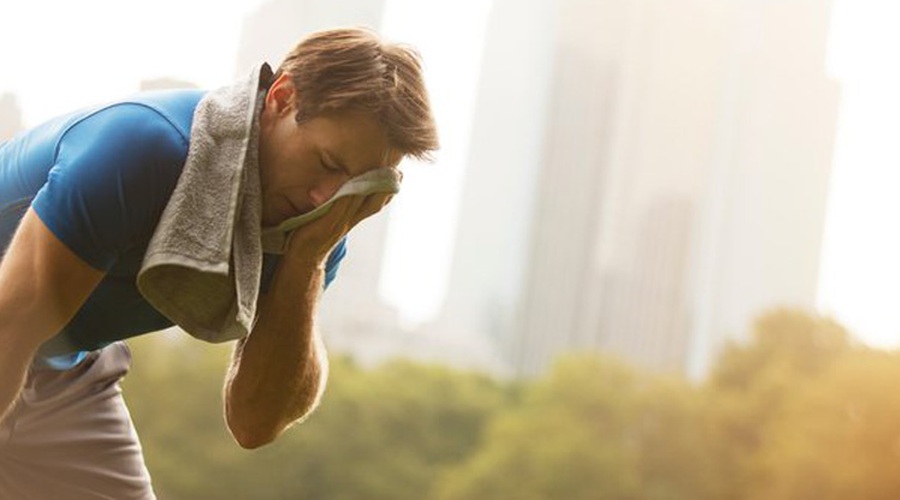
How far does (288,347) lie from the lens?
4.11 feet

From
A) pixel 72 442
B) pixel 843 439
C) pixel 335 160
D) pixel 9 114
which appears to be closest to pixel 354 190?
pixel 335 160

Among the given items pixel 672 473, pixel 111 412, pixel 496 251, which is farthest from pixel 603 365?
pixel 111 412

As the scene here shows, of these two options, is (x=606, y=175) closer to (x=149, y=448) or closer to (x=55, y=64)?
(x=149, y=448)

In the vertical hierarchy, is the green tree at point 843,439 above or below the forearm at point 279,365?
below

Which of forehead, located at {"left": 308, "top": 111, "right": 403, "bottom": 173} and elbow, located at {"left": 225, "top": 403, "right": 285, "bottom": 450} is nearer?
forehead, located at {"left": 308, "top": 111, "right": 403, "bottom": 173}

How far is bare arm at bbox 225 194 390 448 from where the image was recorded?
115 cm

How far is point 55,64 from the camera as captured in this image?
173 inches

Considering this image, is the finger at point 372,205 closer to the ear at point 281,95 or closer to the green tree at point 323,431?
the ear at point 281,95

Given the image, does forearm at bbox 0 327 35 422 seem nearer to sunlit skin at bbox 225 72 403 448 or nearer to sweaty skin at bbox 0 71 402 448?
sweaty skin at bbox 0 71 402 448

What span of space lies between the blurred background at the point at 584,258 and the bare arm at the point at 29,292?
355 cm

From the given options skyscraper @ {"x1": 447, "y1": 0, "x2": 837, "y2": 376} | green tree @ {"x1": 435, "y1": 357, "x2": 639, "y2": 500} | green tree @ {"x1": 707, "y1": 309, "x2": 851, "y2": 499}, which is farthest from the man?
skyscraper @ {"x1": 447, "y1": 0, "x2": 837, "y2": 376}

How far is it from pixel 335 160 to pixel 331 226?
0.06m

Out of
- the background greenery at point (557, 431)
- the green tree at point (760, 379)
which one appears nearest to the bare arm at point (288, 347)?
the background greenery at point (557, 431)

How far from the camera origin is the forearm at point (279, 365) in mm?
1207
